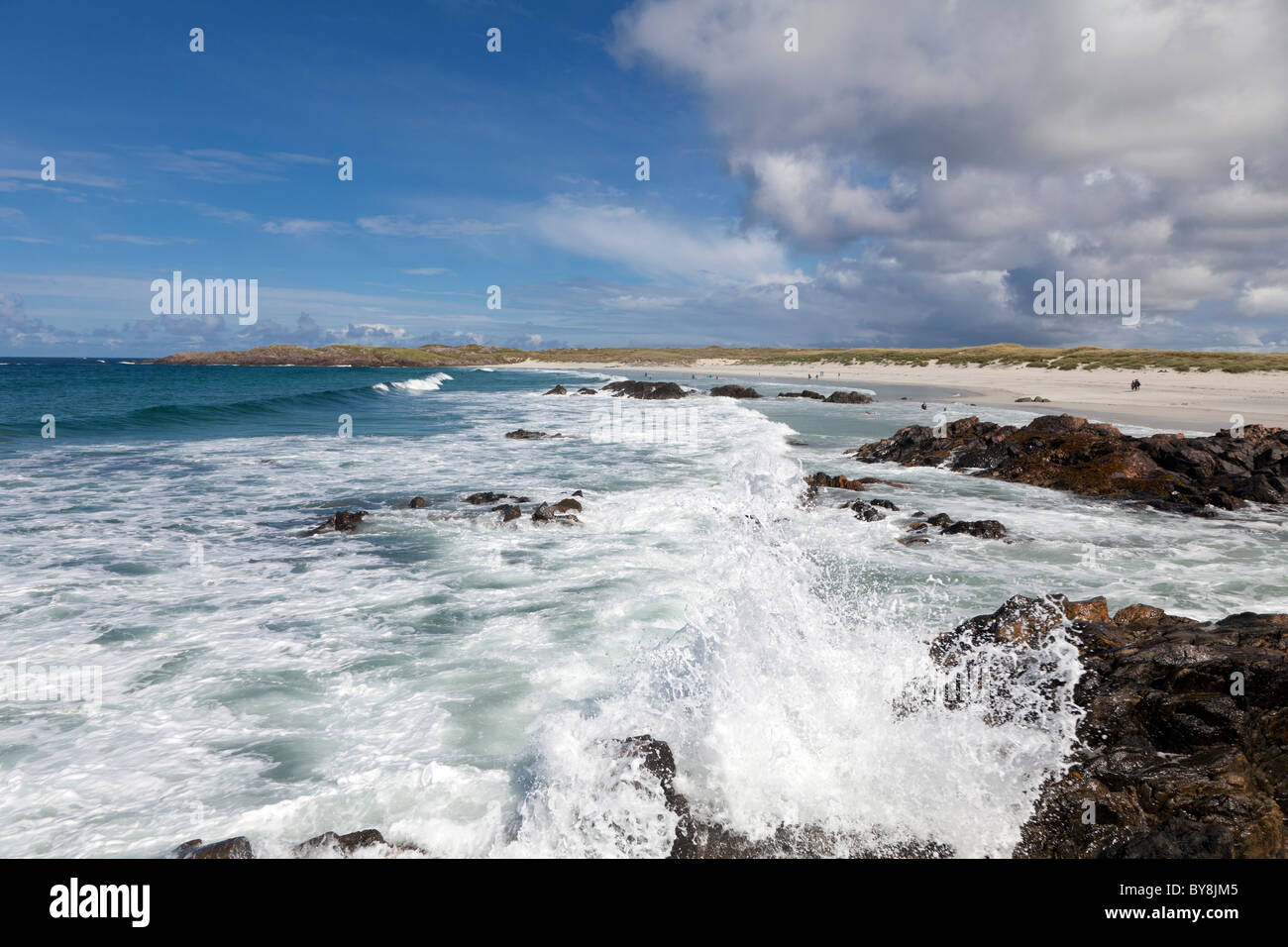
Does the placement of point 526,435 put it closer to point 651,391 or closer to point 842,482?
point 842,482

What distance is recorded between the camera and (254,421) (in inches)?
1471

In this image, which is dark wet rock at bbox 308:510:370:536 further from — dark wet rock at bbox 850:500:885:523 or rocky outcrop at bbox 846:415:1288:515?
rocky outcrop at bbox 846:415:1288:515

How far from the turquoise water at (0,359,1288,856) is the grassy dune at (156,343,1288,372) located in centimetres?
6306

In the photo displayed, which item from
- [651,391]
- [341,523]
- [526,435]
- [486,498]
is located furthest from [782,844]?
[651,391]

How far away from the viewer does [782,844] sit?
4641 mm

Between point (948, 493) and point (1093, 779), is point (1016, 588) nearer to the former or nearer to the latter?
point (1093, 779)

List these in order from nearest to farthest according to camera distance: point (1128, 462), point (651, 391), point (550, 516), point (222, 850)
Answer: point (222, 850), point (550, 516), point (1128, 462), point (651, 391)

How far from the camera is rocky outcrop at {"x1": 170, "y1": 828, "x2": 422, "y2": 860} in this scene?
4531 millimetres

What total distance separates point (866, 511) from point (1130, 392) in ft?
138

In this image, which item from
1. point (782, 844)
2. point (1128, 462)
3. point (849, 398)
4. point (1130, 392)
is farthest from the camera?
point (849, 398)

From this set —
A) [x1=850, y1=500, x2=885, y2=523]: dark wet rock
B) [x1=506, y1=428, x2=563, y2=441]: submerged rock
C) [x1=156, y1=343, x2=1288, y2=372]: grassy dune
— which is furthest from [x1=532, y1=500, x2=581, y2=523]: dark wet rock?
[x1=156, y1=343, x2=1288, y2=372]: grassy dune

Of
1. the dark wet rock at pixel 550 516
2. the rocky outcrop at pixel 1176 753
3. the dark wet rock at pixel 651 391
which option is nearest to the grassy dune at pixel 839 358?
the dark wet rock at pixel 651 391

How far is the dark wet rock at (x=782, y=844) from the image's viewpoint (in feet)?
14.9
